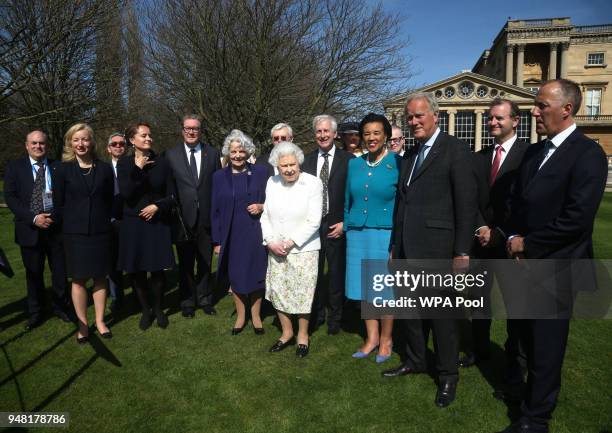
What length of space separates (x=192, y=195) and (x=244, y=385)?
2.50 m

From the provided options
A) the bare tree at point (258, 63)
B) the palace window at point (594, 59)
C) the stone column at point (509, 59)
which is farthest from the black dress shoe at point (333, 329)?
the palace window at point (594, 59)

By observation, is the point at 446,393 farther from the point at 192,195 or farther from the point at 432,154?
the point at 192,195

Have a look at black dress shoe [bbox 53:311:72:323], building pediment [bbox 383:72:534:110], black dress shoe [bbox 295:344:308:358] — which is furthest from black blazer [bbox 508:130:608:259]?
building pediment [bbox 383:72:534:110]

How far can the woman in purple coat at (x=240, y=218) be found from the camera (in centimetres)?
446

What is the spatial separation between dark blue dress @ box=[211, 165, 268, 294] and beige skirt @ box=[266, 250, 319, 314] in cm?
41

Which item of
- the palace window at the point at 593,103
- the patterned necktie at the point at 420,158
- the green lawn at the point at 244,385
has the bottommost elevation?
the green lawn at the point at 244,385

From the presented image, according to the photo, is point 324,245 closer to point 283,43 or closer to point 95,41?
point 283,43

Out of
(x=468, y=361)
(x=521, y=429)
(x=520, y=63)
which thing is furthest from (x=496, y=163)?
(x=520, y=63)

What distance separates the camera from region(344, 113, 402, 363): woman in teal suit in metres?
3.74

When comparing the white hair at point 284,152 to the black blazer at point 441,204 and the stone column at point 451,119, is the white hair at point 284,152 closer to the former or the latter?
the black blazer at point 441,204

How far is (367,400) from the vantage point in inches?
131

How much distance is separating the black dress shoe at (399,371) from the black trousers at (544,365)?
108 centimetres

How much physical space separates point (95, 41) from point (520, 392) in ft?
46.9

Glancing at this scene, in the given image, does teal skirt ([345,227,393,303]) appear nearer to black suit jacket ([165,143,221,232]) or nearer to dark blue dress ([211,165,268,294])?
dark blue dress ([211,165,268,294])
